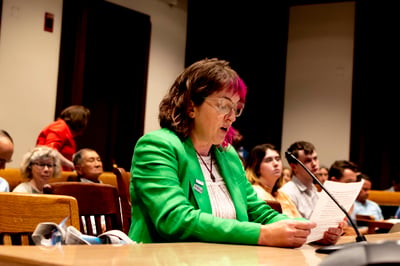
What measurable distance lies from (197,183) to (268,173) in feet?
7.02

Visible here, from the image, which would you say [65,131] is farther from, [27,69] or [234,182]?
[234,182]

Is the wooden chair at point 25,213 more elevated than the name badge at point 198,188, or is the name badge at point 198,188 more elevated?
the name badge at point 198,188

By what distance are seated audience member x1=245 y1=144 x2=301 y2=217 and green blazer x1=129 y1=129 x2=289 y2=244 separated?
75.5 inches

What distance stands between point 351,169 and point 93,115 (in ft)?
13.2

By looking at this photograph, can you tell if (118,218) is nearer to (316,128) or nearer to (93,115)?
(93,115)

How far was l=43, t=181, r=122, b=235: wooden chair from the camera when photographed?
204cm

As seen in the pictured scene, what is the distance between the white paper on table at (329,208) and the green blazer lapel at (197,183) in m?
0.36

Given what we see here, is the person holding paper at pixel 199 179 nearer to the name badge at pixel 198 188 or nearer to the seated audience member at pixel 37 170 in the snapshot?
the name badge at pixel 198 188

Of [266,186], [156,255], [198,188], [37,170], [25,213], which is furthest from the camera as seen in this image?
[37,170]

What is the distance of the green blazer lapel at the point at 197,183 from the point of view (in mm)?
1981

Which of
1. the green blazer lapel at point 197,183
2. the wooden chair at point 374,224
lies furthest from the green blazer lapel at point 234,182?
the wooden chair at point 374,224

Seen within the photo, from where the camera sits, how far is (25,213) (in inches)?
62.2

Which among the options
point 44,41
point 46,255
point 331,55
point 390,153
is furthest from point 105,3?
A: point 46,255

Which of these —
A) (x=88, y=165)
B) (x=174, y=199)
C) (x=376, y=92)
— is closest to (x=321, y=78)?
(x=376, y=92)
